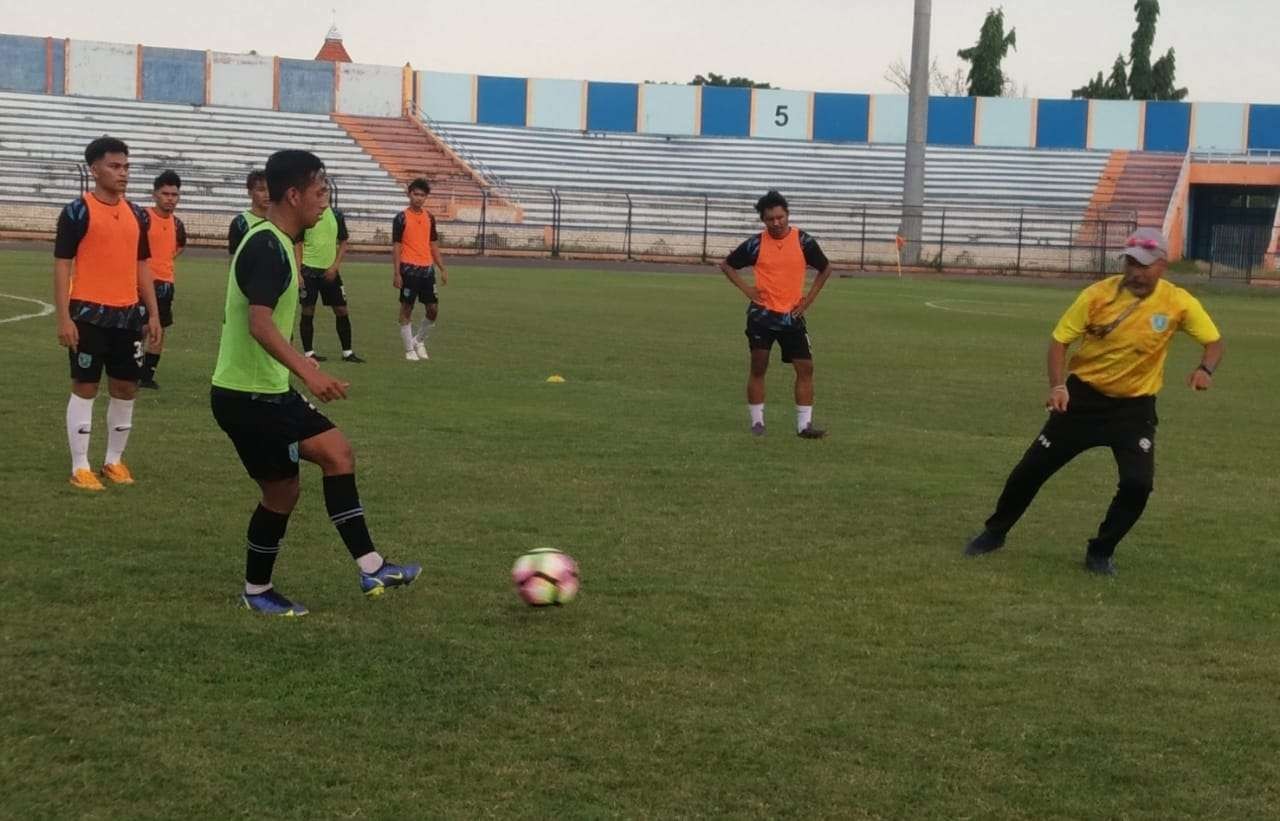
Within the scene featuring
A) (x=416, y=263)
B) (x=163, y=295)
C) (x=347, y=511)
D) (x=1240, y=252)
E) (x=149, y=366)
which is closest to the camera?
(x=347, y=511)

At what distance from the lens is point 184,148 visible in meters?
54.4

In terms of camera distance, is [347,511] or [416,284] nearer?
[347,511]

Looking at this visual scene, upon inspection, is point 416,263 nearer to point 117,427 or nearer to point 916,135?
point 117,427

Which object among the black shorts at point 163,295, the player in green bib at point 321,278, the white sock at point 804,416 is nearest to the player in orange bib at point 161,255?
the black shorts at point 163,295

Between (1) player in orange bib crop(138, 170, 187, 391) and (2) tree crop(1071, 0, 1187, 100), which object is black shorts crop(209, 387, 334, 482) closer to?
(1) player in orange bib crop(138, 170, 187, 391)

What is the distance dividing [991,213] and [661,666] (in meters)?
50.8

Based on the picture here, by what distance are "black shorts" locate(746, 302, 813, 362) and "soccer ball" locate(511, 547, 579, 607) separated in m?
6.15

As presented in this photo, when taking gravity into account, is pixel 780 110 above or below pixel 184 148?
above

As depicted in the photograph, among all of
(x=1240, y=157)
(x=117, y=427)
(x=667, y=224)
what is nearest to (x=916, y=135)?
(x=667, y=224)

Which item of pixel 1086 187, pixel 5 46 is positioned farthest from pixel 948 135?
pixel 5 46

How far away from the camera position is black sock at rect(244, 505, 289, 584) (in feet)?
20.9

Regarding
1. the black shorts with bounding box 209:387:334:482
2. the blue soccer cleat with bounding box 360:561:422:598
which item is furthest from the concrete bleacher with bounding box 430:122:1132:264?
the black shorts with bounding box 209:387:334:482

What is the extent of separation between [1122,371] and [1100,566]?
1042 millimetres

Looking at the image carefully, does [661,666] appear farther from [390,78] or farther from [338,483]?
[390,78]
